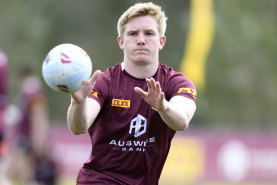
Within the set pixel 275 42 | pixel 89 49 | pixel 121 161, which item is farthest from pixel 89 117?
pixel 275 42

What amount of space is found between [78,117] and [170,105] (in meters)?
0.72

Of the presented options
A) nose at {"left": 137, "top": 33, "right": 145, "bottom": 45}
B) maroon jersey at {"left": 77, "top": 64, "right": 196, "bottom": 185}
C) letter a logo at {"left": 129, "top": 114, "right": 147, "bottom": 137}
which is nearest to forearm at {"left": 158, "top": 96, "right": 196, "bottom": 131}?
maroon jersey at {"left": 77, "top": 64, "right": 196, "bottom": 185}

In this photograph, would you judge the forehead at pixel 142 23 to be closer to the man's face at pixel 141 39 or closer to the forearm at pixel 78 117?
the man's face at pixel 141 39

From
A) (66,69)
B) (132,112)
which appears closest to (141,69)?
(132,112)

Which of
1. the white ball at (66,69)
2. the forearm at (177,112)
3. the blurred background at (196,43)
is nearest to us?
the white ball at (66,69)

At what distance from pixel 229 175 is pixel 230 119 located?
15999mm

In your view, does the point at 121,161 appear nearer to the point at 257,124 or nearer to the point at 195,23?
the point at 195,23

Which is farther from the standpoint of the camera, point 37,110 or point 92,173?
point 37,110

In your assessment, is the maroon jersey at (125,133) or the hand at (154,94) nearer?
the hand at (154,94)

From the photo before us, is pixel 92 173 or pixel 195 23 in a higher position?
pixel 195 23

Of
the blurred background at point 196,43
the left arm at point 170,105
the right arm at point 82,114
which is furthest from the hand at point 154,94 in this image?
the blurred background at point 196,43

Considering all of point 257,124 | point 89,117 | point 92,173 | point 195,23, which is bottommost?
point 92,173

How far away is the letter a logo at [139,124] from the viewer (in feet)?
18.5

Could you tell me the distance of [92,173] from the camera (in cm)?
571
